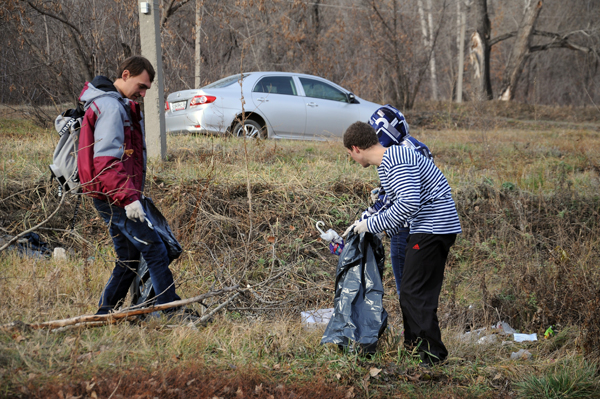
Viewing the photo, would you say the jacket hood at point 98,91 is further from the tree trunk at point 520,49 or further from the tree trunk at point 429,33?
the tree trunk at point 429,33

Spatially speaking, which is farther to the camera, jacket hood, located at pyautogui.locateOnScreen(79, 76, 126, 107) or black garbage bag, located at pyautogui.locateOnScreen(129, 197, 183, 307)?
black garbage bag, located at pyautogui.locateOnScreen(129, 197, 183, 307)

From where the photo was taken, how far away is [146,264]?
11.8ft

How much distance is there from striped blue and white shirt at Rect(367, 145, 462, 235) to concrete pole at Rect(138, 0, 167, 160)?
4.27 metres

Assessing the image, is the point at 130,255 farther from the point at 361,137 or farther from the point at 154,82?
the point at 154,82

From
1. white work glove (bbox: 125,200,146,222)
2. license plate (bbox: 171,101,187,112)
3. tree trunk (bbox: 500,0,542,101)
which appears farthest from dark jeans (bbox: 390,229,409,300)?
tree trunk (bbox: 500,0,542,101)


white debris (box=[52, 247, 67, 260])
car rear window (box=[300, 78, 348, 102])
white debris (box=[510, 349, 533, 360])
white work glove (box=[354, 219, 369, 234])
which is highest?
car rear window (box=[300, 78, 348, 102])

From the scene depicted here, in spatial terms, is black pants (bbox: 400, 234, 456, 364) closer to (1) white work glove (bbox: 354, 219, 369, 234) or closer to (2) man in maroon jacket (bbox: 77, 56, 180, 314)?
(1) white work glove (bbox: 354, 219, 369, 234)

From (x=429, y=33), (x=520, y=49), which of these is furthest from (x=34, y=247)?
(x=429, y=33)

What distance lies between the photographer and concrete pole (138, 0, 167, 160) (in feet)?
21.7

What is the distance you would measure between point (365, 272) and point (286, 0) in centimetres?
1688

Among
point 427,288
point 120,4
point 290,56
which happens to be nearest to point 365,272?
point 427,288

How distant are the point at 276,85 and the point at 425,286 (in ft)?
23.1

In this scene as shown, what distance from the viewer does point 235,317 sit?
438cm

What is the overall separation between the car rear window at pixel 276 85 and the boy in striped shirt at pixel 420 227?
631 centimetres
